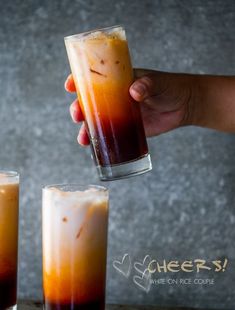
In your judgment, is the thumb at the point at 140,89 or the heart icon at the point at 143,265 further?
the heart icon at the point at 143,265

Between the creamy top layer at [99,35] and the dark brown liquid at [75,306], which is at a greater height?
the creamy top layer at [99,35]

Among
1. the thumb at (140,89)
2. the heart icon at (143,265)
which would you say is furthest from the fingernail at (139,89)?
the heart icon at (143,265)

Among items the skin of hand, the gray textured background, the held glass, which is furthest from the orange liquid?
the gray textured background

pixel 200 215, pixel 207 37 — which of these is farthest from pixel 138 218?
pixel 207 37

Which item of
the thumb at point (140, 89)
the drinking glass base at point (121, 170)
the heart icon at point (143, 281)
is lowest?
the heart icon at point (143, 281)

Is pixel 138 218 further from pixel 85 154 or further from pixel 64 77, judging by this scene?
pixel 64 77

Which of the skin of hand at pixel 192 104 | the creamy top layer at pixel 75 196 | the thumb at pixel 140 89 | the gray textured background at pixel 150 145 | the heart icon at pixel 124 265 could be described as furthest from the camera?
the heart icon at pixel 124 265

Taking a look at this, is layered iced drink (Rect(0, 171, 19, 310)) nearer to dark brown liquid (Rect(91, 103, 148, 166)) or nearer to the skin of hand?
dark brown liquid (Rect(91, 103, 148, 166))

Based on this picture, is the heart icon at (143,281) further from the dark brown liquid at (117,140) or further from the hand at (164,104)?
the dark brown liquid at (117,140)
